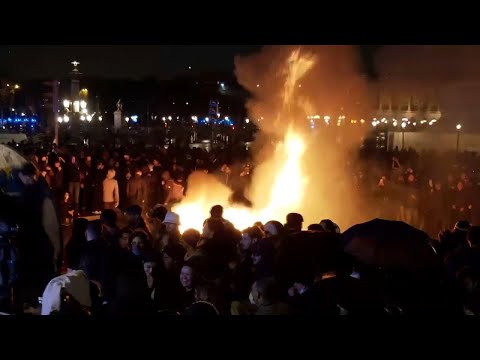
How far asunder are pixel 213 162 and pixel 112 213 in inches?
462

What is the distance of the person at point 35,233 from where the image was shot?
7.35 m

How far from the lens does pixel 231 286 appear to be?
6207 mm

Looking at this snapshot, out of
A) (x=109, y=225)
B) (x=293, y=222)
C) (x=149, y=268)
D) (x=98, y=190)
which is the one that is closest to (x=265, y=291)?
(x=149, y=268)

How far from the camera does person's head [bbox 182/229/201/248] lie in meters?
7.57

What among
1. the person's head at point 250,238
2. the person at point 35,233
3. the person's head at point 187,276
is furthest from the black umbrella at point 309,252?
the person at point 35,233

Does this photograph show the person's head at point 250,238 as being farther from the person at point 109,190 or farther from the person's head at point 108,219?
the person at point 109,190

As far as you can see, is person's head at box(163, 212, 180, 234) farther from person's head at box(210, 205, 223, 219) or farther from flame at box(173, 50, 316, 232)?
flame at box(173, 50, 316, 232)

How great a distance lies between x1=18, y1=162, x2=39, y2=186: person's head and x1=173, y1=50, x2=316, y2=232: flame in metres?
4.68

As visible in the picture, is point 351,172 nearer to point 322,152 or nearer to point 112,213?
point 322,152

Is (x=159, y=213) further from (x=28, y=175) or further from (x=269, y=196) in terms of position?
(x=269, y=196)

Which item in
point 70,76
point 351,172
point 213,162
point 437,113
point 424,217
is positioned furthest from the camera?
point 70,76

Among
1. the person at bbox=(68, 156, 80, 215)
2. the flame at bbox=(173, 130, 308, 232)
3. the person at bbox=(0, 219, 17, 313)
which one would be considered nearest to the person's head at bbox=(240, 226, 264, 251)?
the person at bbox=(0, 219, 17, 313)

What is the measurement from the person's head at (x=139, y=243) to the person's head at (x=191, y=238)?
881 mm

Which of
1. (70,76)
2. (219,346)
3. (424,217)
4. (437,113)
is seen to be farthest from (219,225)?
(70,76)
